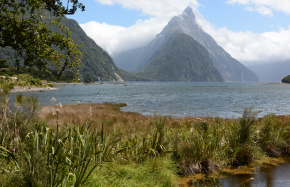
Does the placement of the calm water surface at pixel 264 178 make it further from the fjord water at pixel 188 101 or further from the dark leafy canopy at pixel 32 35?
the dark leafy canopy at pixel 32 35

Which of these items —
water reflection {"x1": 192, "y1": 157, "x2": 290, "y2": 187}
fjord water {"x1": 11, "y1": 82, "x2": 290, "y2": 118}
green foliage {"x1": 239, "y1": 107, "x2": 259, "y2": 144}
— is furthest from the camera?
fjord water {"x1": 11, "y1": 82, "x2": 290, "y2": 118}

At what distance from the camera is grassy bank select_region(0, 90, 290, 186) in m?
2.99

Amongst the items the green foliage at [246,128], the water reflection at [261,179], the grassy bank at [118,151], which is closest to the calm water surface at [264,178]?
the water reflection at [261,179]

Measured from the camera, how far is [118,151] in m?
4.10

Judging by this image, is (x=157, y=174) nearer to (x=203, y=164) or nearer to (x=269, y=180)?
(x=203, y=164)

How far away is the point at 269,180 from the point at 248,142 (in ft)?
5.65

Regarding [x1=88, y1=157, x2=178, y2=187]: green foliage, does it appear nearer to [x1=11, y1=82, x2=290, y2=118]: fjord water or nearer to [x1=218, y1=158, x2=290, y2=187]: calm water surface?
[x1=218, y1=158, x2=290, y2=187]: calm water surface

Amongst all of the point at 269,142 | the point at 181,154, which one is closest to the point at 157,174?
the point at 181,154

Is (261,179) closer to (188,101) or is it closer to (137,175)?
(137,175)

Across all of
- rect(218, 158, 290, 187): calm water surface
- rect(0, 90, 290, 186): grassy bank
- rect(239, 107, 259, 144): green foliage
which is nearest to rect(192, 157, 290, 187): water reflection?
rect(218, 158, 290, 187): calm water surface

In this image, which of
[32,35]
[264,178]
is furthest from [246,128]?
[32,35]

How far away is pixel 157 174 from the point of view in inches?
174

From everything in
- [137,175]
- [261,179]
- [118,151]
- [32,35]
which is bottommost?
[261,179]

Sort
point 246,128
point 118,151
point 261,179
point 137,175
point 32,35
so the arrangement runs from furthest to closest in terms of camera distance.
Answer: point 246,128 < point 32,35 < point 261,179 < point 137,175 < point 118,151
